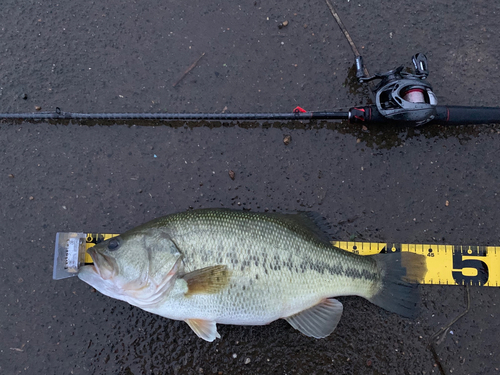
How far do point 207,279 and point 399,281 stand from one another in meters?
1.46

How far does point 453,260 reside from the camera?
264 cm

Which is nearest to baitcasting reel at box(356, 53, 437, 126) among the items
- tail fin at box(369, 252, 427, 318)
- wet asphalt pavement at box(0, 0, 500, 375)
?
wet asphalt pavement at box(0, 0, 500, 375)

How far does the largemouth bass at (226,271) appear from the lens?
211 centimetres

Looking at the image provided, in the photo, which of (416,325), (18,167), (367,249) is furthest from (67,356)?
(416,325)

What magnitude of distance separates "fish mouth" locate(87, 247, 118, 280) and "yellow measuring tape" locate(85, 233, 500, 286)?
0.57 meters

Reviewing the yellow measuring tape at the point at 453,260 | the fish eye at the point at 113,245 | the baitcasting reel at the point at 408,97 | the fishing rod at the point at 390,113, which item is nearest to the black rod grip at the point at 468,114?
the fishing rod at the point at 390,113

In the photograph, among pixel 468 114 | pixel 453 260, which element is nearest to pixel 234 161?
pixel 468 114

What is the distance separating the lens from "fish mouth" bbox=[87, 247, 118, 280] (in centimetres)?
211

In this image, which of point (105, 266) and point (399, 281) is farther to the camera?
point (399, 281)

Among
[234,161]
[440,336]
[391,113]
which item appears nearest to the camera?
[391,113]

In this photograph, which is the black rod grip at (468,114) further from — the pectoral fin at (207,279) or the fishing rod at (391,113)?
the pectoral fin at (207,279)

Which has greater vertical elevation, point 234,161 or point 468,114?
point 468,114

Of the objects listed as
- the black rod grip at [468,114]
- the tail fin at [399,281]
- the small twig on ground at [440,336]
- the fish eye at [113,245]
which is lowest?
the small twig on ground at [440,336]

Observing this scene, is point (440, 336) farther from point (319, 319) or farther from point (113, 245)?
point (113, 245)
